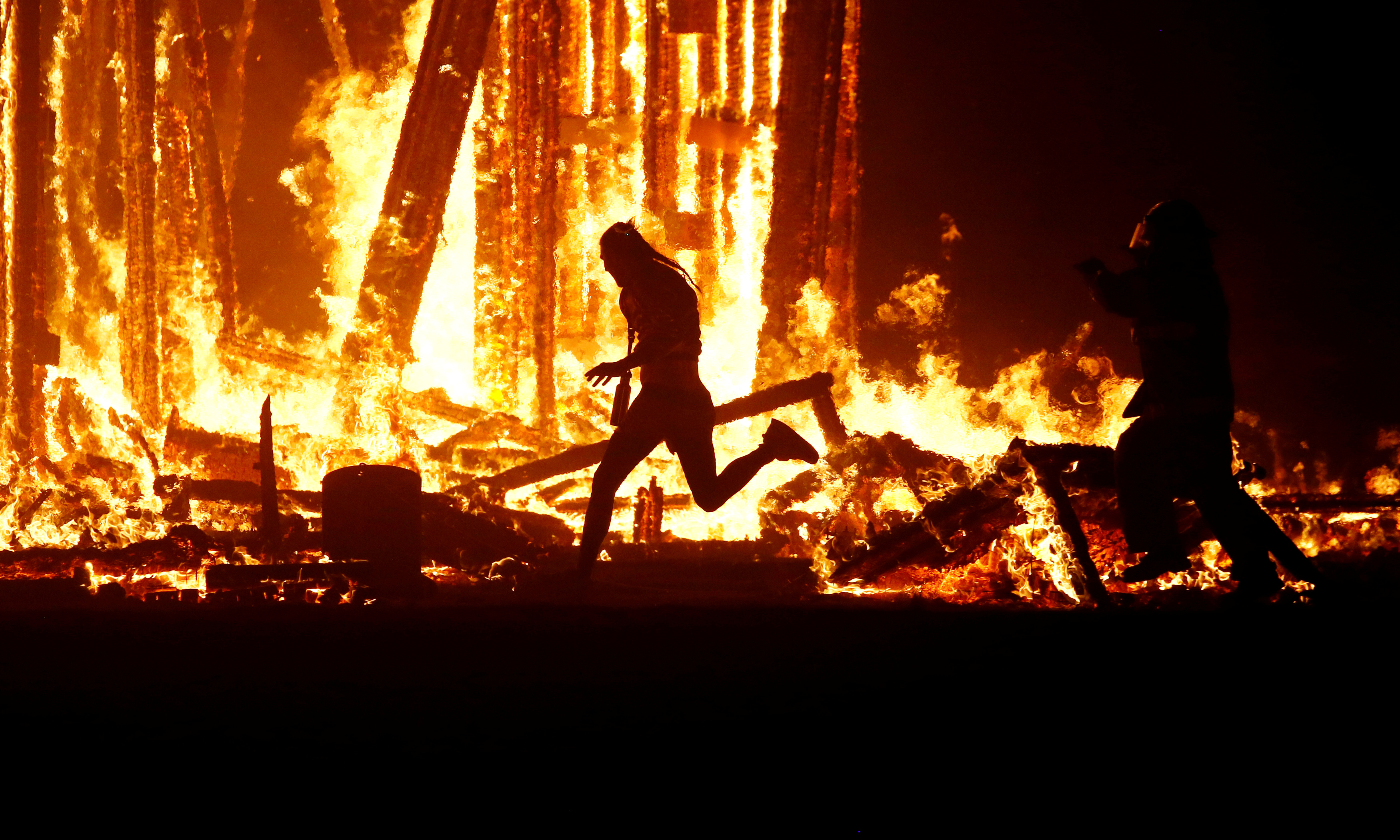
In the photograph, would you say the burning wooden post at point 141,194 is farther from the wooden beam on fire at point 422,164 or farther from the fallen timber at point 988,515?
the fallen timber at point 988,515

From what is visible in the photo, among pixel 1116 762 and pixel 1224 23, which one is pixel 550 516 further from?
pixel 1224 23

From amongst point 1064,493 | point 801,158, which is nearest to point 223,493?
point 801,158

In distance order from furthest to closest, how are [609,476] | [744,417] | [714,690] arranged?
[744,417] → [609,476] → [714,690]

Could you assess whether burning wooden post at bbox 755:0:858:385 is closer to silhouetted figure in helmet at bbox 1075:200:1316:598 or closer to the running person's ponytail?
the running person's ponytail

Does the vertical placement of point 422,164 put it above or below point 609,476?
above

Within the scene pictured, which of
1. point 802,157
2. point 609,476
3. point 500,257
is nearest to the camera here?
point 609,476

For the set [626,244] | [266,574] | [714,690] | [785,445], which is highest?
[626,244]

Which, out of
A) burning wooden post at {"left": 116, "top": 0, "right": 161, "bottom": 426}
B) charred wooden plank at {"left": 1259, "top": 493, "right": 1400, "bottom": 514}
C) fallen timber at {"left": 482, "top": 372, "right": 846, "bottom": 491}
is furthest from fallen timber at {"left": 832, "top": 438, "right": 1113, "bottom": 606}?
burning wooden post at {"left": 116, "top": 0, "right": 161, "bottom": 426}

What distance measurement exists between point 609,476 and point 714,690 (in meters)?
2.06

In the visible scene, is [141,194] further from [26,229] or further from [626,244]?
[626,244]

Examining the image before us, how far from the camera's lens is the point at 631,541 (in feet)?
27.2

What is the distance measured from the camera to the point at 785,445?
5215mm

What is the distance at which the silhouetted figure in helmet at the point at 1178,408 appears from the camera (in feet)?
13.8

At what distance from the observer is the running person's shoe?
17.1 feet
